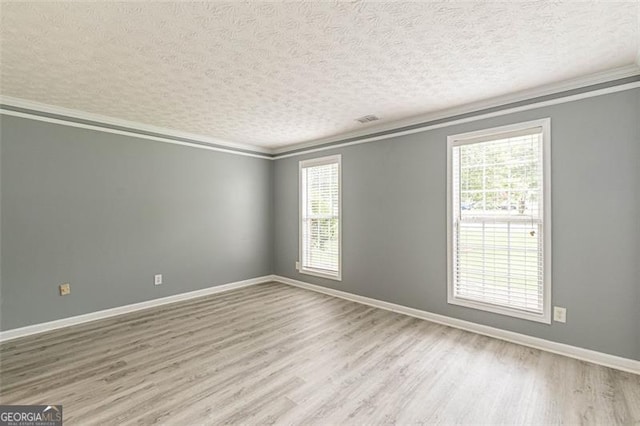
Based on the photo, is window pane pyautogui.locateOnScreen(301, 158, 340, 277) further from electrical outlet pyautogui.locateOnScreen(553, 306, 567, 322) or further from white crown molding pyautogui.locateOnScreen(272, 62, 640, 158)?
electrical outlet pyautogui.locateOnScreen(553, 306, 567, 322)

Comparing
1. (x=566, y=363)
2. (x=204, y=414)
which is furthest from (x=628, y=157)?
(x=204, y=414)

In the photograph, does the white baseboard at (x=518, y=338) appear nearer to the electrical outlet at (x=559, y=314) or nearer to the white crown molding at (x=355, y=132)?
the electrical outlet at (x=559, y=314)

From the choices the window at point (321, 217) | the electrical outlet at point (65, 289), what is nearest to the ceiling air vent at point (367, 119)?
the window at point (321, 217)

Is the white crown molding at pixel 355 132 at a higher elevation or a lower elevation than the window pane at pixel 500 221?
higher

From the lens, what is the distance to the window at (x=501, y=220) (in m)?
2.84

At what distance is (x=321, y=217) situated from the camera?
495cm

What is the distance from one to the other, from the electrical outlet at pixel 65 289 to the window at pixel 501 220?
4.40m

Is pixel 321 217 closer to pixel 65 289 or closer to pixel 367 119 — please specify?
pixel 367 119

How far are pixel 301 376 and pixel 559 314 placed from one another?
7.96ft

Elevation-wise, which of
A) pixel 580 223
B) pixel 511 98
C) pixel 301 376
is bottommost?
pixel 301 376

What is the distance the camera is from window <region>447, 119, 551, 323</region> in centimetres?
284

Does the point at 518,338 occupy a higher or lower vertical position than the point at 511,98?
lower

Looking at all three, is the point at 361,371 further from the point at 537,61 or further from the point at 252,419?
the point at 537,61

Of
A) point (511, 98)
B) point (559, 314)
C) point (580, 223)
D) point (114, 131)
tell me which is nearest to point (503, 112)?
point (511, 98)
